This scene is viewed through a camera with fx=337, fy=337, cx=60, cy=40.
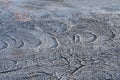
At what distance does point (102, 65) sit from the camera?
143 inches

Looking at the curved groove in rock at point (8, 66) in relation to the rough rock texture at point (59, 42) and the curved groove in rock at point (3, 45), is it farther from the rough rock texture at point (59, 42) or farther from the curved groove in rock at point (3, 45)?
the curved groove in rock at point (3, 45)

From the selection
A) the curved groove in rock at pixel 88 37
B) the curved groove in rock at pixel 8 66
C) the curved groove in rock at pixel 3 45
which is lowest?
the curved groove in rock at pixel 8 66

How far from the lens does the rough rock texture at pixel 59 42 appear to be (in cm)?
346

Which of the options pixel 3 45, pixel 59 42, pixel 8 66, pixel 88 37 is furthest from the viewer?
pixel 88 37

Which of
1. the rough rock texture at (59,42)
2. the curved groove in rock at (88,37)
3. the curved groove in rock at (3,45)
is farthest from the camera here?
the curved groove in rock at (88,37)

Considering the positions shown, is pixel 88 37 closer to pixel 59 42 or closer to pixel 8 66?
pixel 59 42

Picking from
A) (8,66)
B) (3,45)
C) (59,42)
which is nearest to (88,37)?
(59,42)

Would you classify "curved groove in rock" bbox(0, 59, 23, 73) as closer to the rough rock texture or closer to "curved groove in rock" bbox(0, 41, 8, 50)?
the rough rock texture

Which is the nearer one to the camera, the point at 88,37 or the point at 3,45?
the point at 3,45

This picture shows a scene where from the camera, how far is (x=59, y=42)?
14.2ft

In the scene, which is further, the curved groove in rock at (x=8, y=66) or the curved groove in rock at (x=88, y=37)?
the curved groove in rock at (x=88, y=37)

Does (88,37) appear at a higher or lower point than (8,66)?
higher

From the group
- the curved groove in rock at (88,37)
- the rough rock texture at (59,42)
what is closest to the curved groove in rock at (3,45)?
the rough rock texture at (59,42)

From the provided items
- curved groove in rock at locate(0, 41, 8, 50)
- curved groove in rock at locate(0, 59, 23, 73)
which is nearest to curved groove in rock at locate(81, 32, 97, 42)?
curved groove in rock at locate(0, 41, 8, 50)
